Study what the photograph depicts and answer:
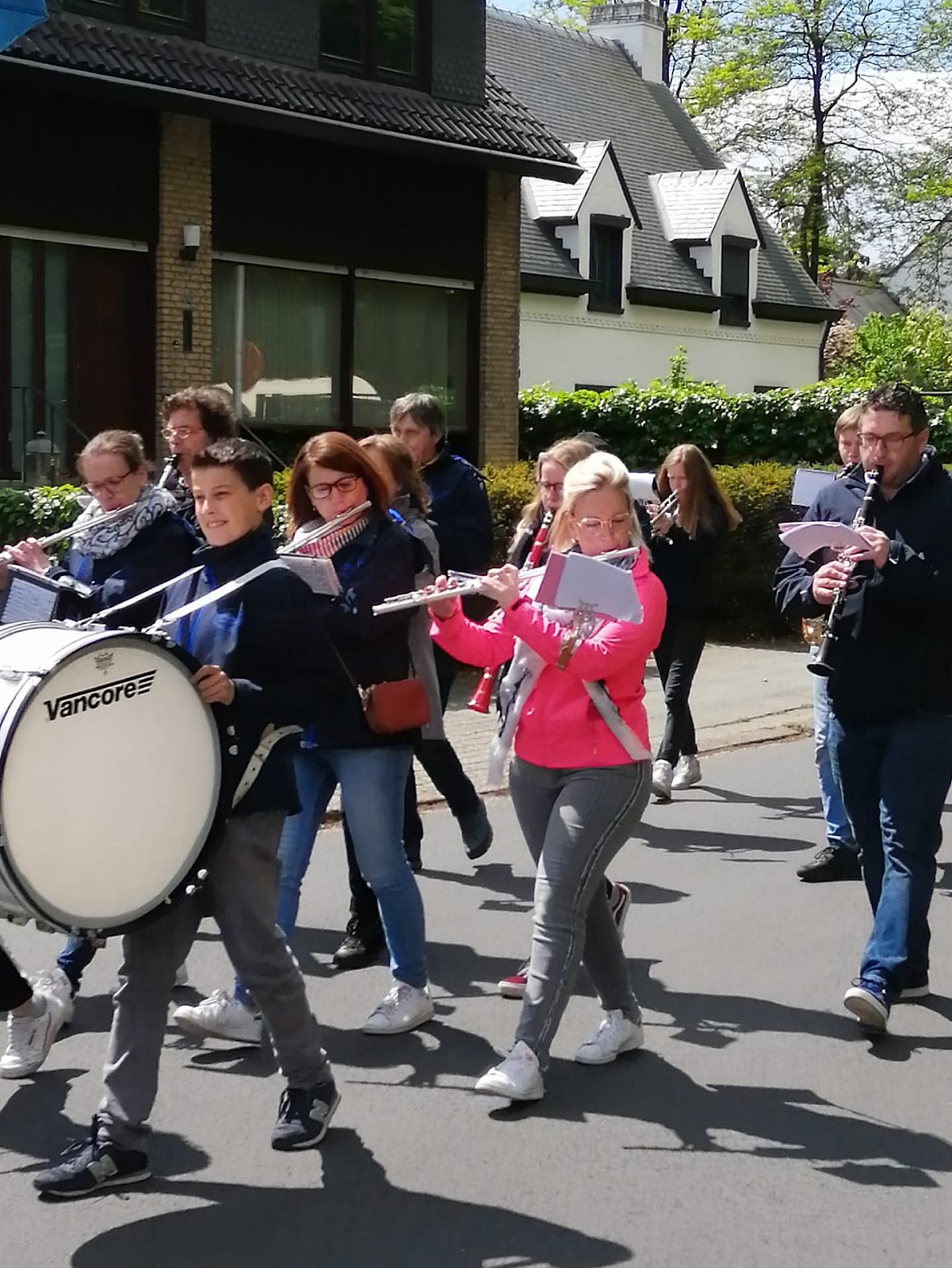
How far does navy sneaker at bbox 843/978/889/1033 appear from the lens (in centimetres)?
557

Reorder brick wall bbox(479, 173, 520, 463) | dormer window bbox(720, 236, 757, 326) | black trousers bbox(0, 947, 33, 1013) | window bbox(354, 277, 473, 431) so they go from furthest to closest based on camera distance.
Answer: dormer window bbox(720, 236, 757, 326), brick wall bbox(479, 173, 520, 463), window bbox(354, 277, 473, 431), black trousers bbox(0, 947, 33, 1013)

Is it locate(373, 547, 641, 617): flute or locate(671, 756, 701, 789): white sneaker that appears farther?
locate(671, 756, 701, 789): white sneaker

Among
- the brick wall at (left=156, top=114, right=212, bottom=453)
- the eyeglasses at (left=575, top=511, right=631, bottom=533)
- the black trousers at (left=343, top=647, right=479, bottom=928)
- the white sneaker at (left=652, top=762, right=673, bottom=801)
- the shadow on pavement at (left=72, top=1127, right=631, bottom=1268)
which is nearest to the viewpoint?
the shadow on pavement at (left=72, top=1127, right=631, bottom=1268)

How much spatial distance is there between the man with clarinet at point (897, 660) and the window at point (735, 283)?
2948 cm

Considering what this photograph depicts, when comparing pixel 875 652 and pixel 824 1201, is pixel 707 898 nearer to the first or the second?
pixel 875 652

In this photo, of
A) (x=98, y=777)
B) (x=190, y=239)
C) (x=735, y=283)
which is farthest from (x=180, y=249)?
(x=735, y=283)


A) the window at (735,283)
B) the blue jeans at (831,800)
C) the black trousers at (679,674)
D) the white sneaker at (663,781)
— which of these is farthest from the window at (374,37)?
the window at (735,283)

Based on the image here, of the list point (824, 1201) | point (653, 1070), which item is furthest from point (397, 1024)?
point (824, 1201)

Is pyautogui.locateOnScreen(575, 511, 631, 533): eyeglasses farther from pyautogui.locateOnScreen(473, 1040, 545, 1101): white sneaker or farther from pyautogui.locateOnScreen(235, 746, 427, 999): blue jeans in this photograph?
pyautogui.locateOnScreen(473, 1040, 545, 1101): white sneaker

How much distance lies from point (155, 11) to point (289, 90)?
1.46 m

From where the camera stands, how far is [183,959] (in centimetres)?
442

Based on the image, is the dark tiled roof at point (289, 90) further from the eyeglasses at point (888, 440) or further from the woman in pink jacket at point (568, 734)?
the woman in pink jacket at point (568, 734)

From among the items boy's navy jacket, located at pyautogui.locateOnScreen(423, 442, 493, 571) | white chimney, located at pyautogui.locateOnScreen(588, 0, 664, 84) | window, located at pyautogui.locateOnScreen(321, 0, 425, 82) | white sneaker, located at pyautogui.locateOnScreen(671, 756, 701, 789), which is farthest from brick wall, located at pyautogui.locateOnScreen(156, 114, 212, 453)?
white chimney, located at pyautogui.locateOnScreen(588, 0, 664, 84)

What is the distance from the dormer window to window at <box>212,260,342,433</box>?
1626 centimetres
